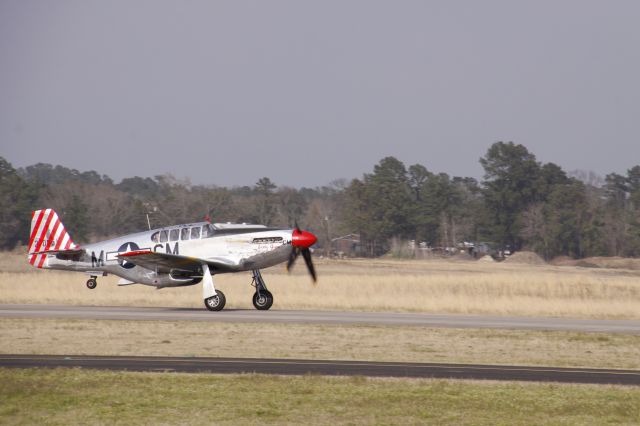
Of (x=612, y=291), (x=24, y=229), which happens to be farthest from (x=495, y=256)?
(x=612, y=291)

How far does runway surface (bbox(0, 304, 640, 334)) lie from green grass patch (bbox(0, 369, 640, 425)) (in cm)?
1040

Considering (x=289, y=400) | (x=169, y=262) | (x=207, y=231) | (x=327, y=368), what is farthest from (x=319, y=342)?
(x=207, y=231)

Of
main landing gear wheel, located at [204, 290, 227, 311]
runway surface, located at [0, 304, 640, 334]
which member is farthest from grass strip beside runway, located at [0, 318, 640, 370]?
main landing gear wheel, located at [204, 290, 227, 311]

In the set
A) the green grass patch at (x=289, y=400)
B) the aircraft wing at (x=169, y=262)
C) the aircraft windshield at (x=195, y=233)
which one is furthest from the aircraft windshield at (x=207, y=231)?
the green grass patch at (x=289, y=400)

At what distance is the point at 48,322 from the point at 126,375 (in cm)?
1015

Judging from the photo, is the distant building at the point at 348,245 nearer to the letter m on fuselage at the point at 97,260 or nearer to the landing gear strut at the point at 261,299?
the letter m on fuselage at the point at 97,260

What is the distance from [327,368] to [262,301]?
12.6m

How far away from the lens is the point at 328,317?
2800 centimetres

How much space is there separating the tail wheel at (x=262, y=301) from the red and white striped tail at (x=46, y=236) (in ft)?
26.4

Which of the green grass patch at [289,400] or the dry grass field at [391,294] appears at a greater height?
the dry grass field at [391,294]

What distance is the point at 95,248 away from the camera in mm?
31750

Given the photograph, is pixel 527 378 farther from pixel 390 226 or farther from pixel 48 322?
pixel 390 226

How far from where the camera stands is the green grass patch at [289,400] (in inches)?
504

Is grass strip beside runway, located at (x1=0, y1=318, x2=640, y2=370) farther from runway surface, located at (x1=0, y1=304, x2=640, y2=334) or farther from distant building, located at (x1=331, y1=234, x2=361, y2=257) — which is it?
distant building, located at (x1=331, y1=234, x2=361, y2=257)
